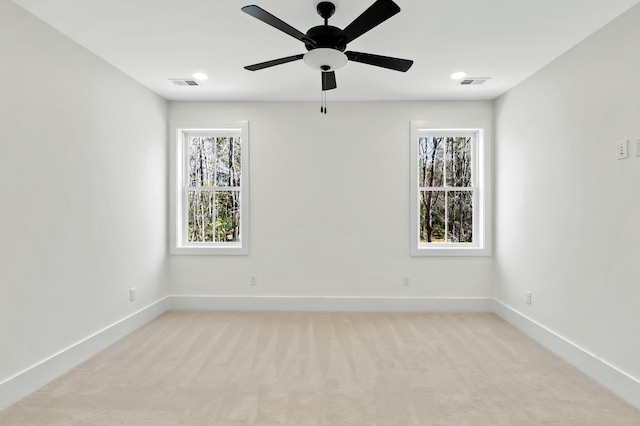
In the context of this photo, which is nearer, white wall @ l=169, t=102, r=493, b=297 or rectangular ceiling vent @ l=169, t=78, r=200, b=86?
rectangular ceiling vent @ l=169, t=78, r=200, b=86

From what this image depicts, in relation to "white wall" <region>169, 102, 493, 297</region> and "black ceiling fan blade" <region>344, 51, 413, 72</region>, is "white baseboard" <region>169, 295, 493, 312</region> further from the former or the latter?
"black ceiling fan blade" <region>344, 51, 413, 72</region>

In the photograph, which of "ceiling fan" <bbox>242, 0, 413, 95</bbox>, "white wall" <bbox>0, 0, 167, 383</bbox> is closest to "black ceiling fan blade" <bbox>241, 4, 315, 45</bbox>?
"ceiling fan" <bbox>242, 0, 413, 95</bbox>

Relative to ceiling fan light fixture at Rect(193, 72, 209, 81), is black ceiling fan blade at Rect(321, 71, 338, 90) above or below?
below

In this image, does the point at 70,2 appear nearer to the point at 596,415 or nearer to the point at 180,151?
the point at 180,151

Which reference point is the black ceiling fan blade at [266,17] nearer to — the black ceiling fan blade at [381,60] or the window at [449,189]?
the black ceiling fan blade at [381,60]

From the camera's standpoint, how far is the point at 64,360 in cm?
273

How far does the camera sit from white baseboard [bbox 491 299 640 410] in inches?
92.4

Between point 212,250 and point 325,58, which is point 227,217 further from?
point 325,58

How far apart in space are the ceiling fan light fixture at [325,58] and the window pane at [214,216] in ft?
8.34

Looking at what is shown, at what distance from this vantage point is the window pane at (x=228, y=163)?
181 inches

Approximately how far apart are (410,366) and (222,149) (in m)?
3.37

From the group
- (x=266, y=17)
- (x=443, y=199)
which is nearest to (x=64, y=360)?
(x=266, y=17)

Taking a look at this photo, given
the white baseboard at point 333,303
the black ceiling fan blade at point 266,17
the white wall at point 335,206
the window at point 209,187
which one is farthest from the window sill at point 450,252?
the black ceiling fan blade at point 266,17

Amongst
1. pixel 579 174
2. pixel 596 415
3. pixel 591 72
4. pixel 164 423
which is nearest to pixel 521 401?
pixel 596 415
